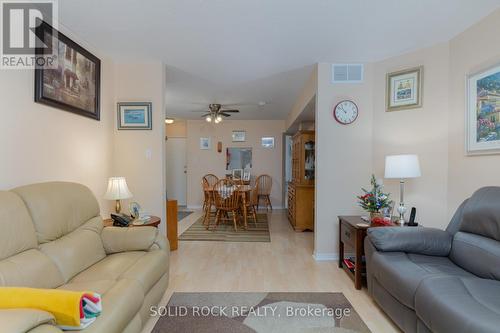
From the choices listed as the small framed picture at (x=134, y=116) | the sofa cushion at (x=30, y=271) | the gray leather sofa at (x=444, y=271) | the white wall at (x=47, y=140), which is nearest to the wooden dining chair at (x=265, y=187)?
the small framed picture at (x=134, y=116)

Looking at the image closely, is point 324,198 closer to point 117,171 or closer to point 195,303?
point 195,303

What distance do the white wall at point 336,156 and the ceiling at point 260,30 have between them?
38 cm

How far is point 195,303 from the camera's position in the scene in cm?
199

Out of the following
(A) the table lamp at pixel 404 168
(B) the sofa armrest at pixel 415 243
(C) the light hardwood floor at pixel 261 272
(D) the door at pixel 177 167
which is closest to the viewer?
(B) the sofa armrest at pixel 415 243

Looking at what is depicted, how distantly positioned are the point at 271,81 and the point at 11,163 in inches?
118

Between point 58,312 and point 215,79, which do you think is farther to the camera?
point 215,79

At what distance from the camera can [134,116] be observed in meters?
2.94

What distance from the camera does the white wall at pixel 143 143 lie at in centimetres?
294

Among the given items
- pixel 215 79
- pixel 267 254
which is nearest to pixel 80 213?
pixel 267 254

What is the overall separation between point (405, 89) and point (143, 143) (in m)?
3.14

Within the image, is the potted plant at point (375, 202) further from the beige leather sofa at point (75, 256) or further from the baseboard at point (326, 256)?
the beige leather sofa at point (75, 256)

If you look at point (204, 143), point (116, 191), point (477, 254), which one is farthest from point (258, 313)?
point (204, 143)

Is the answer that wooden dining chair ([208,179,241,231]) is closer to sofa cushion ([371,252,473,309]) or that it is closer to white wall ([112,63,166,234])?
white wall ([112,63,166,234])

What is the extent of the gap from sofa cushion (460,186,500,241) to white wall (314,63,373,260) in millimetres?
1165
